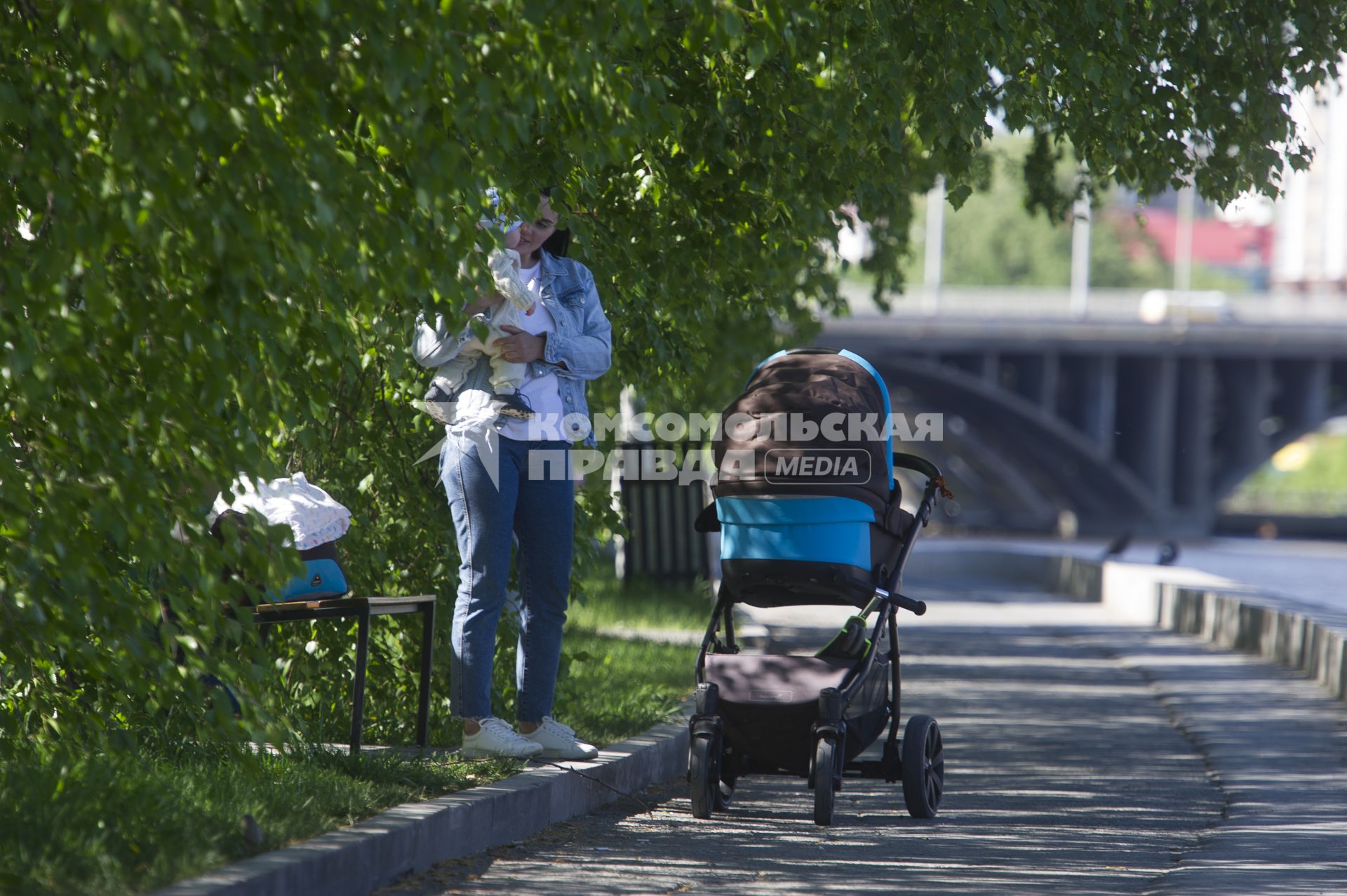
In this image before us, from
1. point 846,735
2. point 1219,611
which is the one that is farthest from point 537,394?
point 1219,611

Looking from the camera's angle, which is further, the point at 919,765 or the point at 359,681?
the point at 919,765

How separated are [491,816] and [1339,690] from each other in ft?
23.1

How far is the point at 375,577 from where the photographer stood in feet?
→ 20.2

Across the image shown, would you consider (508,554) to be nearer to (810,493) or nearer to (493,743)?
(493,743)

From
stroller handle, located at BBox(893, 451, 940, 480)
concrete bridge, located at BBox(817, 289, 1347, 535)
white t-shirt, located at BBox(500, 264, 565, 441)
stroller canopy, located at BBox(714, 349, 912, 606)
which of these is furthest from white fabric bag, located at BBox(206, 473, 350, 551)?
Answer: concrete bridge, located at BBox(817, 289, 1347, 535)

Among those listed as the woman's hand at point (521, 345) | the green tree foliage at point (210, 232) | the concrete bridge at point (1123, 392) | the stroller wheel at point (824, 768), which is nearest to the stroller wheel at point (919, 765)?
the stroller wheel at point (824, 768)

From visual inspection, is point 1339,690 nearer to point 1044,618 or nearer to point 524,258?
point 524,258

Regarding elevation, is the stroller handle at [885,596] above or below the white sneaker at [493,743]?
above

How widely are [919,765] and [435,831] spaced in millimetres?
1784

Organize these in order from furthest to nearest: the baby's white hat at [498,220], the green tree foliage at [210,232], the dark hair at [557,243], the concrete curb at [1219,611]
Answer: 1. the concrete curb at [1219,611]
2. the dark hair at [557,243]
3. the baby's white hat at [498,220]
4. the green tree foliage at [210,232]

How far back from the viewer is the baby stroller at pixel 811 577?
17.6ft

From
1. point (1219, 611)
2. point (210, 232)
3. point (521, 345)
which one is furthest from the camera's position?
point (1219, 611)

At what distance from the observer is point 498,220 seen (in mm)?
5191

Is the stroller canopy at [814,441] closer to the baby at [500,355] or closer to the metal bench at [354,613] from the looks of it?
the baby at [500,355]
